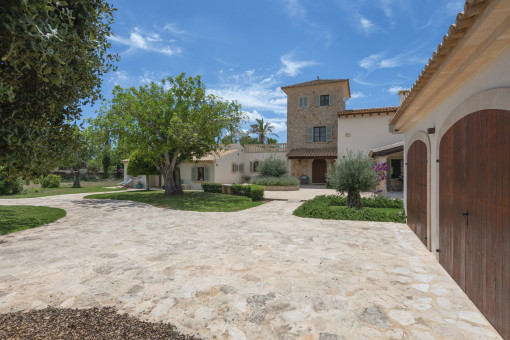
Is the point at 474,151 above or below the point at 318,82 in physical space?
below

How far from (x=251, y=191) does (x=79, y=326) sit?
1327 centimetres

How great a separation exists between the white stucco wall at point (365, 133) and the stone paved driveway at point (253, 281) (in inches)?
648

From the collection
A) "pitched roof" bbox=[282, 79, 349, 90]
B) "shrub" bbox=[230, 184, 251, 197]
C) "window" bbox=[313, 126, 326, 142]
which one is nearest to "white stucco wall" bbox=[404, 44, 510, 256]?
"shrub" bbox=[230, 184, 251, 197]

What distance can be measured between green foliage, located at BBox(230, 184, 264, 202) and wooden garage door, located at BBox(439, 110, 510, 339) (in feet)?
39.4

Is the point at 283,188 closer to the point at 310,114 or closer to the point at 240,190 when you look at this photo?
the point at 240,190

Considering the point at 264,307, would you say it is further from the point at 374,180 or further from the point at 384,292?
the point at 374,180

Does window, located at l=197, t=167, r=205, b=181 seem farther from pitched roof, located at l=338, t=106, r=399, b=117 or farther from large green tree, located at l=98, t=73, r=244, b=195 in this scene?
pitched roof, located at l=338, t=106, r=399, b=117

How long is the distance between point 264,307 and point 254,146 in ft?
84.5

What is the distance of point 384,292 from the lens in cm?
378

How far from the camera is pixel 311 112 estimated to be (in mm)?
26578

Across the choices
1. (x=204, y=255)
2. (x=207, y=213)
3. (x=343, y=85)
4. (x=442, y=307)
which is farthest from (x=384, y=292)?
(x=343, y=85)

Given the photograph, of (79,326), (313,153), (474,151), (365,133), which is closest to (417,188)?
(474,151)

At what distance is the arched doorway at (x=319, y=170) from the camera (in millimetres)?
25781

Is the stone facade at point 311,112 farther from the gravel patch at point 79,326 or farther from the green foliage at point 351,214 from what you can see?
the gravel patch at point 79,326
